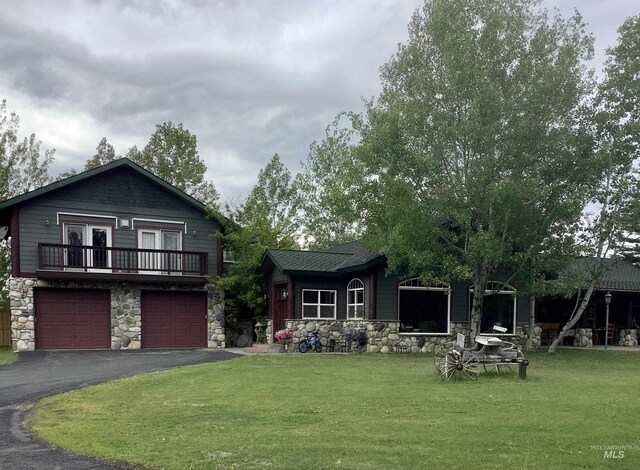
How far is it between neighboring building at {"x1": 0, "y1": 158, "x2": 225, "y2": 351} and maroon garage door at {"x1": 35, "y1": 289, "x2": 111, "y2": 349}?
35mm

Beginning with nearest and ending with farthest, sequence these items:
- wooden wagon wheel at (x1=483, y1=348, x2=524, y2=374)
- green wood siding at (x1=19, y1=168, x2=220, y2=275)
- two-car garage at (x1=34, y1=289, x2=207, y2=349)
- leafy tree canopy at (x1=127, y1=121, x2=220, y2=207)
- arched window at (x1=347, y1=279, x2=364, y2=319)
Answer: wooden wagon wheel at (x1=483, y1=348, x2=524, y2=374) < arched window at (x1=347, y1=279, x2=364, y2=319) < green wood siding at (x1=19, y1=168, x2=220, y2=275) < two-car garage at (x1=34, y1=289, x2=207, y2=349) < leafy tree canopy at (x1=127, y1=121, x2=220, y2=207)

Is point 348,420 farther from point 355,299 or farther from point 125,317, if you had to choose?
point 125,317

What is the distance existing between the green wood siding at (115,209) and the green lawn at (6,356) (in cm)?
291

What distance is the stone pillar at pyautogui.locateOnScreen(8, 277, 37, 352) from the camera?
20062 millimetres

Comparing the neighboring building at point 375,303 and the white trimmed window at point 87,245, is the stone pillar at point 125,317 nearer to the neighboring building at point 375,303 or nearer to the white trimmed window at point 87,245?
the white trimmed window at point 87,245

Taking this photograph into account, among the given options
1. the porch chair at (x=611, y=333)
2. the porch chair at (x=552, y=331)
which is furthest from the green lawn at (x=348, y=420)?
the porch chair at (x=611, y=333)

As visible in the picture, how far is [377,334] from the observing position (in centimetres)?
1941

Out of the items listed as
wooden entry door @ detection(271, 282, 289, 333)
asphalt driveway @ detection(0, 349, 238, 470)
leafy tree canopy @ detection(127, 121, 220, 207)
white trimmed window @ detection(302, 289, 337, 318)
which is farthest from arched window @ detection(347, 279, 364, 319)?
leafy tree canopy @ detection(127, 121, 220, 207)

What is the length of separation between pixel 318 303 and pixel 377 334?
100 inches

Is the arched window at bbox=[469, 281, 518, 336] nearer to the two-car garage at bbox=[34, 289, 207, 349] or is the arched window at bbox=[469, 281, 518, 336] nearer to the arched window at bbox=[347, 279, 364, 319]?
the arched window at bbox=[347, 279, 364, 319]

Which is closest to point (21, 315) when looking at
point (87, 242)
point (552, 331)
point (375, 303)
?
point (87, 242)

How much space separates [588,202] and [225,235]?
546 inches

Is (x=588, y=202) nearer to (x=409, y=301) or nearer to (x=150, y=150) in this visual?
(x=409, y=301)

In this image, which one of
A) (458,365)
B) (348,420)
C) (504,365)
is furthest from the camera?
(504,365)
